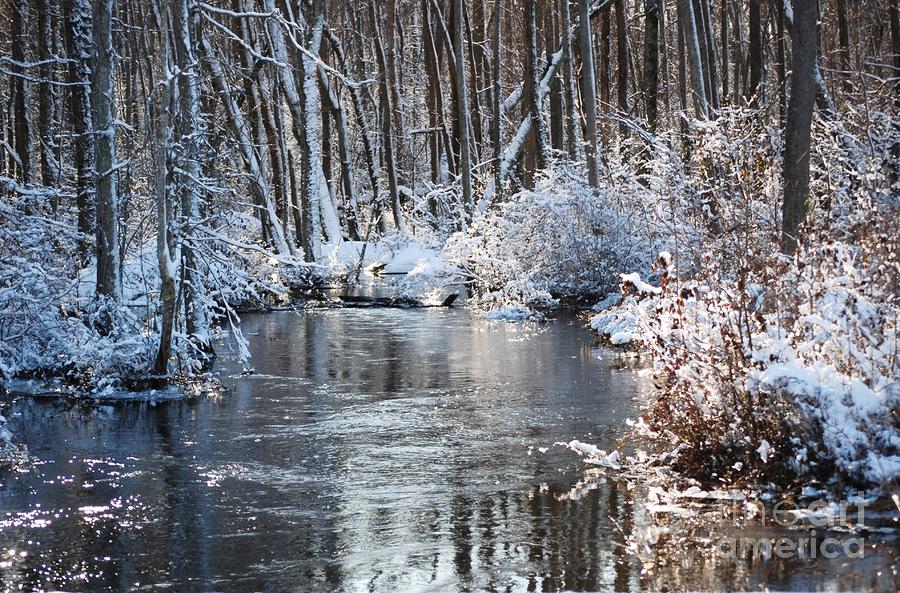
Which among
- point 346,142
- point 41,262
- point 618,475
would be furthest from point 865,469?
point 346,142

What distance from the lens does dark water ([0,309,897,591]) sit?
6035mm

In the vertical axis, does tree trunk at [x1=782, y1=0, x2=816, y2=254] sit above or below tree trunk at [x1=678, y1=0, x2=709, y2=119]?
below

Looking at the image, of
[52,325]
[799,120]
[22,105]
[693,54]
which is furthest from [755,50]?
[52,325]

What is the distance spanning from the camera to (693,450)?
312 inches

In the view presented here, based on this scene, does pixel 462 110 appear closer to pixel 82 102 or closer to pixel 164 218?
pixel 82 102

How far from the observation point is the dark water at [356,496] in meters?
6.04

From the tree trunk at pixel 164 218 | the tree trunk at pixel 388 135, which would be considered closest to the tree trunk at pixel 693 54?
the tree trunk at pixel 164 218

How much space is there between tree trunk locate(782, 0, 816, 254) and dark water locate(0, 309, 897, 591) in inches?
125

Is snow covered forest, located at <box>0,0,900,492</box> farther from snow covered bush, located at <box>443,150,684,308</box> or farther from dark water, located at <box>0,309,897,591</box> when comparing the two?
dark water, located at <box>0,309,897,591</box>

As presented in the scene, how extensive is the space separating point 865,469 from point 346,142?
3002 centimetres

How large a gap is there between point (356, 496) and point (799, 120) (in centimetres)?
913

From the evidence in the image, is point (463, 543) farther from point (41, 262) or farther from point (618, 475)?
point (41, 262)

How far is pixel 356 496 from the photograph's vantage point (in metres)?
7.89

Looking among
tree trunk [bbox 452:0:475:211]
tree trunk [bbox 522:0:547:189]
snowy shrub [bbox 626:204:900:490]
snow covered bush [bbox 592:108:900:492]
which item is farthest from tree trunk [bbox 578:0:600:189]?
snowy shrub [bbox 626:204:900:490]
